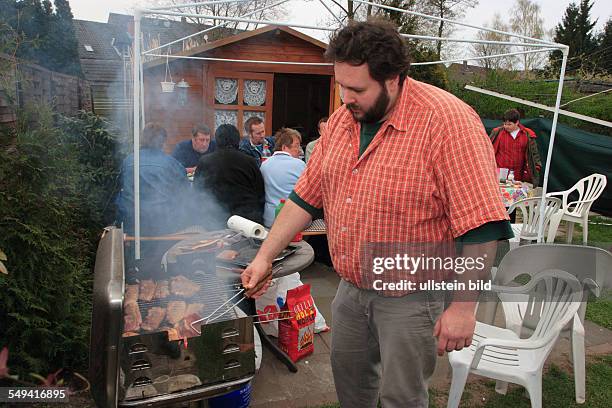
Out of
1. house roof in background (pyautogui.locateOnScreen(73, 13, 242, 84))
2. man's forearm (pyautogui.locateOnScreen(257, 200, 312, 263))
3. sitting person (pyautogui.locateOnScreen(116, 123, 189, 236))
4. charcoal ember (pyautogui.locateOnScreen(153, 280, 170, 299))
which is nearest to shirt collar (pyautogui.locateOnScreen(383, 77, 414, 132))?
man's forearm (pyautogui.locateOnScreen(257, 200, 312, 263))

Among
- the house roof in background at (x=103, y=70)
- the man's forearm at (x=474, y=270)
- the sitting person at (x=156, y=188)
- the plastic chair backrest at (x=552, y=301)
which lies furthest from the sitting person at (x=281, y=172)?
the house roof in background at (x=103, y=70)

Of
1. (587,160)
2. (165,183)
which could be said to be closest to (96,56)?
(165,183)

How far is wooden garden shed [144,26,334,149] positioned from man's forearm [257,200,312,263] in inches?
298

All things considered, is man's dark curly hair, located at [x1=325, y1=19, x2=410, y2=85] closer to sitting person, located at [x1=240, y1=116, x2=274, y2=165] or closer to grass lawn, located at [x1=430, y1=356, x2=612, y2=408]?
grass lawn, located at [x1=430, y1=356, x2=612, y2=408]

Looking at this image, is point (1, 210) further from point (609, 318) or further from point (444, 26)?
point (444, 26)

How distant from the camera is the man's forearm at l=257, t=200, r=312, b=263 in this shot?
6.59 ft

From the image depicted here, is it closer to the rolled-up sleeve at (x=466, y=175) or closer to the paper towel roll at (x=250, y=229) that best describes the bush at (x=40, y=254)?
the paper towel roll at (x=250, y=229)

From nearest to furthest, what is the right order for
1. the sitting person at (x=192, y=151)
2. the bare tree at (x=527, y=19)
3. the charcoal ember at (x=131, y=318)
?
the charcoal ember at (x=131, y=318), the sitting person at (x=192, y=151), the bare tree at (x=527, y=19)

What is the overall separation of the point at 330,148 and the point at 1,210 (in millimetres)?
1851

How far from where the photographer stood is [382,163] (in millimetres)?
1643

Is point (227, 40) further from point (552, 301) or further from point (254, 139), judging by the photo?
point (552, 301)

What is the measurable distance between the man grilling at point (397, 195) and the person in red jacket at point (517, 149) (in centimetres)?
615

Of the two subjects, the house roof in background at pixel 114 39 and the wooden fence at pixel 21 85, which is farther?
the house roof in background at pixel 114 39

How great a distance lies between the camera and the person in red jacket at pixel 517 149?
7203 mm
